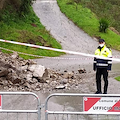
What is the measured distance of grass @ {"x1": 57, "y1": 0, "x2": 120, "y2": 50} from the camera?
27.1 meters

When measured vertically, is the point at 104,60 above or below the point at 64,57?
below

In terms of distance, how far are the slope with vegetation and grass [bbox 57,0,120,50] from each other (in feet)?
18.0

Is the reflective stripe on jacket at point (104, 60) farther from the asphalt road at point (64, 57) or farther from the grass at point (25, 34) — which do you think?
the grass at point (25, 34)

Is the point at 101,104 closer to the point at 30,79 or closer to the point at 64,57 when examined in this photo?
the point at 30,79

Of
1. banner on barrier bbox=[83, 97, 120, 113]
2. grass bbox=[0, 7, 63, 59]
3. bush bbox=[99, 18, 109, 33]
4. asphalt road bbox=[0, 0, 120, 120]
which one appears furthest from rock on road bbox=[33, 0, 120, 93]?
banner on barrier bbox=[83, 97, 120, 113]

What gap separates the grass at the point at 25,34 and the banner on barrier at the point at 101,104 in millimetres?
13562

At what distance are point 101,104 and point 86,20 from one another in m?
27.1

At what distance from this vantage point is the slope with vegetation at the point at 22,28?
20078 mm

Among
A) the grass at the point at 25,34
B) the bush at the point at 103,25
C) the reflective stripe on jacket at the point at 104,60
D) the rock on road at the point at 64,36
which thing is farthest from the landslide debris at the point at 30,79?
the bush at the point at 103,25

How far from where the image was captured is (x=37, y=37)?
21766 millimetres

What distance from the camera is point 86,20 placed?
31391mm

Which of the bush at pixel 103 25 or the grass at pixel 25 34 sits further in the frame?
the bush at pixel 103 25

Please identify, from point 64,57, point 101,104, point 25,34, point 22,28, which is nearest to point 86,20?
point 22,28

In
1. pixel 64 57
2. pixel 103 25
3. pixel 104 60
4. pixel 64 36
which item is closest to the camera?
pixel 104 60
